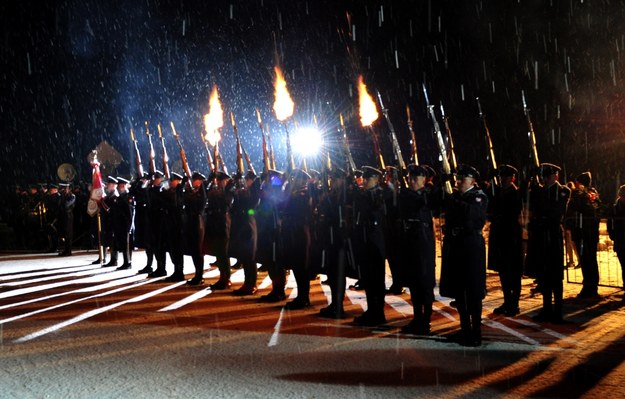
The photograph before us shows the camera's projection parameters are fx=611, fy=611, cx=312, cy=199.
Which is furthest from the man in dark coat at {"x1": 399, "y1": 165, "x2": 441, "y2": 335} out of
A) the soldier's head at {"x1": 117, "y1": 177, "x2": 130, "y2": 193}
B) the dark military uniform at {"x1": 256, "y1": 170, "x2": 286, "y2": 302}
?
the soldier's head at {"x1": 117, "y1": 177, "x2": 130, "y2": 193}

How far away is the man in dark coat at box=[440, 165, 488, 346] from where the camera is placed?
6.45 metres

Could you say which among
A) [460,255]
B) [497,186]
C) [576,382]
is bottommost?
[576,382]

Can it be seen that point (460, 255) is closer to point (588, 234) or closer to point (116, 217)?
point (588, 234)

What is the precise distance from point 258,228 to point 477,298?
4493 mm

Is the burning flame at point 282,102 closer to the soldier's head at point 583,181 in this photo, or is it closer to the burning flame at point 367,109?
the burning flame at point 367,109

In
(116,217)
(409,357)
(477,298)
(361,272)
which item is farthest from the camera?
(116,217)

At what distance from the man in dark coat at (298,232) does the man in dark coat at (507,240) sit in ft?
8.63

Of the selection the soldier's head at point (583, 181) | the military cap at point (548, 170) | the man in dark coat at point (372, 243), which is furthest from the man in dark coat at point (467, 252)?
the soldier's head at point (583, 181)

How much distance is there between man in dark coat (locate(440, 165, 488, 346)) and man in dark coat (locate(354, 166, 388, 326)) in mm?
1179

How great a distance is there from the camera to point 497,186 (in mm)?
8656

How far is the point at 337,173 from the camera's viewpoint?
822 cm

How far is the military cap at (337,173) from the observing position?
321 inches

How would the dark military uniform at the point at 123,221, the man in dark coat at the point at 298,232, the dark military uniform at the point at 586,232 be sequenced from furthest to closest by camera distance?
the dark military uniform at the point at 123,221 < the dark military uniform at the point at 586,232 < the man in dark coat at the point at 298,232

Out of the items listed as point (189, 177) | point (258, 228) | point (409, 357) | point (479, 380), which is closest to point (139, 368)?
point (409, 357)
